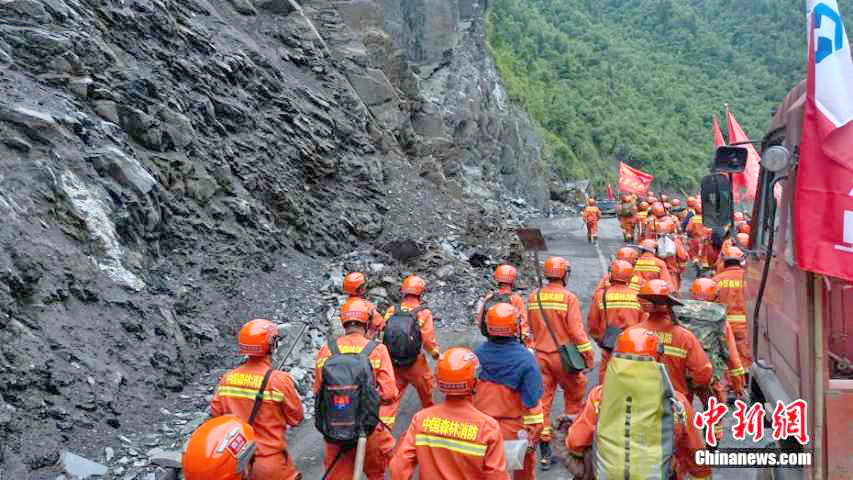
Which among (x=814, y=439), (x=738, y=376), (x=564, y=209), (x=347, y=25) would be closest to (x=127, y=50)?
(x=347, y=25)

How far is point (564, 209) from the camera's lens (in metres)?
35.8

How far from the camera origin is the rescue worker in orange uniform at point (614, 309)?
663cm

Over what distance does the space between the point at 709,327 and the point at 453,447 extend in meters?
2.58

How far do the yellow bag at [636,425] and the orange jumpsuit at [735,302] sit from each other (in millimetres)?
4513

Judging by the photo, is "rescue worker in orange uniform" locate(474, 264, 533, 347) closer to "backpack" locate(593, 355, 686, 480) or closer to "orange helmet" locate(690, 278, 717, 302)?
"orange helmet" locate(690, 278, 717, 302)

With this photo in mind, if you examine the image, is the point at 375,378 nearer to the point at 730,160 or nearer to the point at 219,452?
the point at 219,452

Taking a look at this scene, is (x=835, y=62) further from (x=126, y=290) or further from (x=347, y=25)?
(x=347, y=25)

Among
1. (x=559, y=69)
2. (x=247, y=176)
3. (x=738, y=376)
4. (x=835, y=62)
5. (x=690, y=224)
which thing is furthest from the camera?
(x=559, y=69)

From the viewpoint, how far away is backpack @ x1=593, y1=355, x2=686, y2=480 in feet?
10.2

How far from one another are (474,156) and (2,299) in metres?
23.6

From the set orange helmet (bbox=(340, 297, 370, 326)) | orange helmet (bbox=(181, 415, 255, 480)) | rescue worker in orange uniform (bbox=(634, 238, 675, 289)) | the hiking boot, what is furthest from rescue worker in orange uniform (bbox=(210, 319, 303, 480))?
rescue worker in orange uniform (bbox=(634, 238, 675, 289))

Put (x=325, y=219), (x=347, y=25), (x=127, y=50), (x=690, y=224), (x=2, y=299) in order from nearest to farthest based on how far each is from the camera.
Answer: (x=2, y=299), (x=127, y=50), (x=325, y=219), (x=690, y=224), (x=347, y=25)

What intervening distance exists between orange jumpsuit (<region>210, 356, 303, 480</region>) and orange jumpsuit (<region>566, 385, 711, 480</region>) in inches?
76.2

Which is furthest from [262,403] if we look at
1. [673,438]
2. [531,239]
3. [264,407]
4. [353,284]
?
[531,239]
